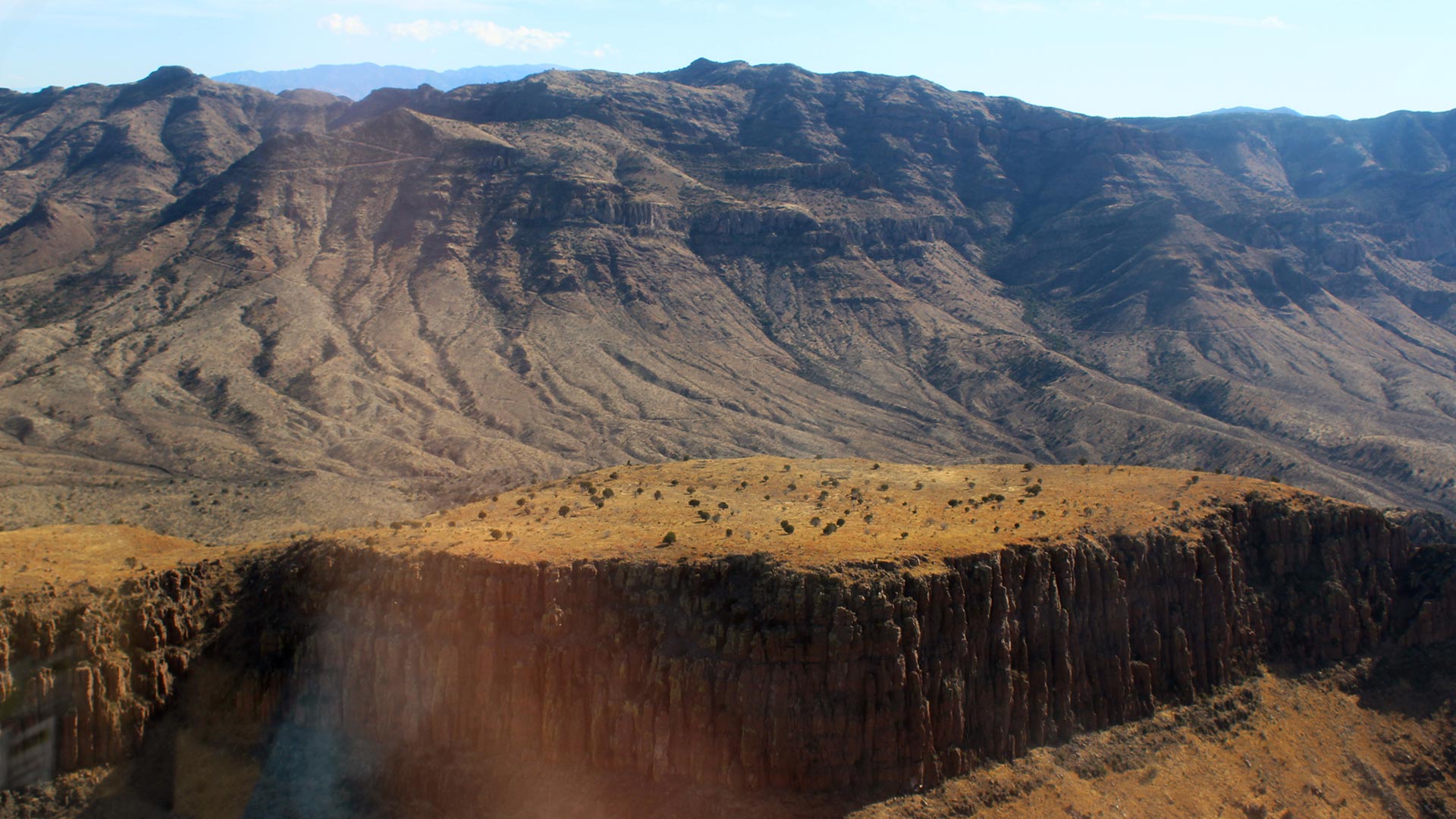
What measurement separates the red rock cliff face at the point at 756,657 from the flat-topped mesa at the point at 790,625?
9cm

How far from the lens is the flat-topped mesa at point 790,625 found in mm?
37406

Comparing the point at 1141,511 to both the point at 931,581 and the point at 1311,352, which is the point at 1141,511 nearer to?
the point at 931,581

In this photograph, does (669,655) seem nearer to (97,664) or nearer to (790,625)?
(790,625)

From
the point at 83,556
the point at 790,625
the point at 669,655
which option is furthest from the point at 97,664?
the point at 790,625

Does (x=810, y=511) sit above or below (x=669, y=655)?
above

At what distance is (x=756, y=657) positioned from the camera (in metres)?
37.4

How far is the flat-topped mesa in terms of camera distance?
37.4m

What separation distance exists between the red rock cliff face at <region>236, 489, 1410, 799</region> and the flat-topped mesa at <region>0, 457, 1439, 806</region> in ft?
0.29

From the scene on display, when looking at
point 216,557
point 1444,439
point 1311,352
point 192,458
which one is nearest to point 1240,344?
point 1311,352

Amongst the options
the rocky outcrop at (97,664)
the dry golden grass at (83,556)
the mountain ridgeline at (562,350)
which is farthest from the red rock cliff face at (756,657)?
the mountain ridgeline at (562,350)

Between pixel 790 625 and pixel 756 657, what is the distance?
1657 millimetres

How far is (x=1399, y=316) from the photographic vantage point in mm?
192250

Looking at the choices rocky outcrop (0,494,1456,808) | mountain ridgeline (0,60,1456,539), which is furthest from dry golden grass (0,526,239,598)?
mountain ridgeline (0,60,1456,539)

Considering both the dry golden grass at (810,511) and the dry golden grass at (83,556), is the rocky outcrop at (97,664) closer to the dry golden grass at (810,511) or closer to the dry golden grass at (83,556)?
the dry golden grass at (83,556)
